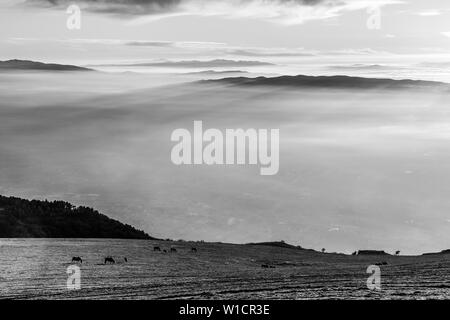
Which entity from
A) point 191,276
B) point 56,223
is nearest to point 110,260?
point 191,276

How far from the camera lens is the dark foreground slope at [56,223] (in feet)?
396

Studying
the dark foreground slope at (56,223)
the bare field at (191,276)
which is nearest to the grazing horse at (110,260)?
the bare field at (191,276)

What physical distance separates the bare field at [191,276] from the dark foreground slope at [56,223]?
139ft

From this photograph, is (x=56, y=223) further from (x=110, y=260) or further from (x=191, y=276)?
(x=191, y=276)

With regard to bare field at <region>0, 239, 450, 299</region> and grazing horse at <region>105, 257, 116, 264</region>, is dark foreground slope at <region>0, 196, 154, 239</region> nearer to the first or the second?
bare field at <region>0, 239, 450, 299</region>

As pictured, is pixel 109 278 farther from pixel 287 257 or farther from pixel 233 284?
pixel 287 257

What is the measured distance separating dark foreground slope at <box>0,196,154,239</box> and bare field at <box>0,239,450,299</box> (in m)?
42.2

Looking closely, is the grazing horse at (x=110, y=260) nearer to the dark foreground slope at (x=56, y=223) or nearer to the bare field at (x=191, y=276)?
the bare field at (x=191, y=276)

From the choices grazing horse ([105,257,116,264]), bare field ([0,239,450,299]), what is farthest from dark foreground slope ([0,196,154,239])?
grazing horse ([105,257,116,264])

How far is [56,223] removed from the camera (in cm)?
12762

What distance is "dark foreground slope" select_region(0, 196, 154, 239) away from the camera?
396 ft

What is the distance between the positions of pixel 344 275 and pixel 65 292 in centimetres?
1389
